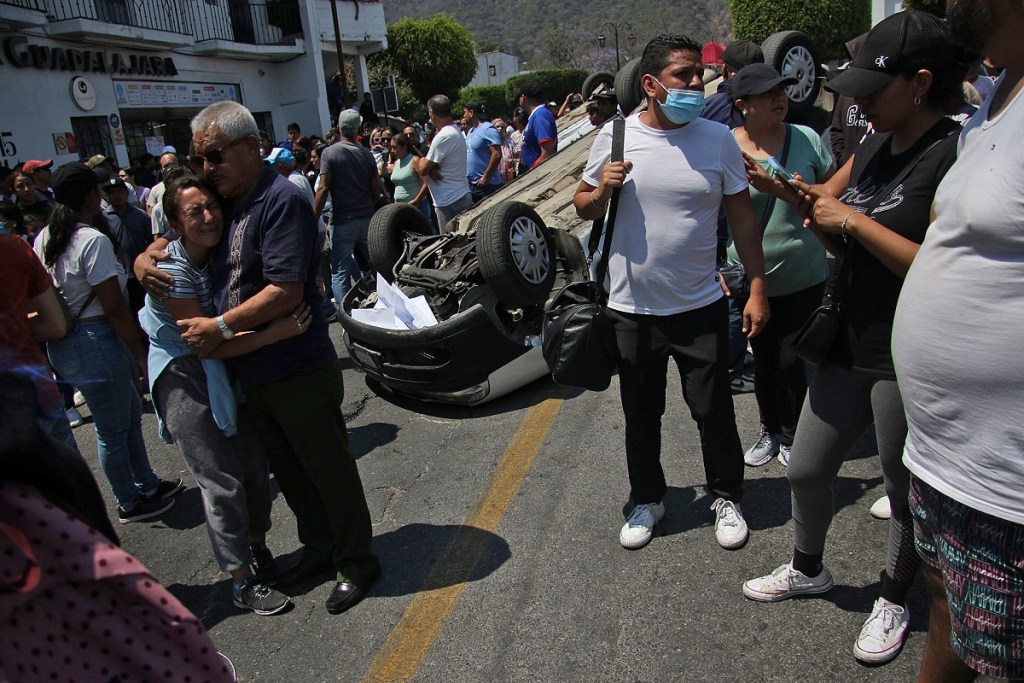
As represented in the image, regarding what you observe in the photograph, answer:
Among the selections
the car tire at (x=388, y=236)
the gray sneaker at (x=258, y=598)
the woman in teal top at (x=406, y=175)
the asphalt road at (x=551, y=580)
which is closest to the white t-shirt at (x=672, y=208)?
the asphalt road at (x=551, y=580)

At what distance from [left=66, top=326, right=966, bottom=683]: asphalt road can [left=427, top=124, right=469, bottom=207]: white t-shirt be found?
164 inches

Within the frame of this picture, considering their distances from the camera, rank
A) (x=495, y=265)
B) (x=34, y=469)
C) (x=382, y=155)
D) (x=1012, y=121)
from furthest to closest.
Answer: (x=382, y=155)
(x=495, y=265)
(x=1012, y=121)
(x=34, y=469)

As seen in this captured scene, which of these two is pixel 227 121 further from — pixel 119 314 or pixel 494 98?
pixel 494 98

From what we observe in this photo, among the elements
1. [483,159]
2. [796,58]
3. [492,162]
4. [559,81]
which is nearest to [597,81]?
[483,159]

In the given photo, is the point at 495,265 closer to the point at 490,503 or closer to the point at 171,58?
the point at 490,503

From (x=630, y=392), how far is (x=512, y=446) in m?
1.31

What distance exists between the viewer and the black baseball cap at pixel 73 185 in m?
3.96

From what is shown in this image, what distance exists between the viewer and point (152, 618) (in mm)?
1282

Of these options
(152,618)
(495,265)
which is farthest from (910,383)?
(495,265)

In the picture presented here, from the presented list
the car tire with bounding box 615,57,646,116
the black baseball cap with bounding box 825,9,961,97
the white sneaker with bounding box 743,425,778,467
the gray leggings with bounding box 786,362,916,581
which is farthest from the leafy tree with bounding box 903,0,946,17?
the gray leggings with bounding box 786,362,916,581

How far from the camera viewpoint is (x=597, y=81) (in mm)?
9500

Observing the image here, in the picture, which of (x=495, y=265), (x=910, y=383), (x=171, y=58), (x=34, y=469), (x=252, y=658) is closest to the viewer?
(x=34, y=469)

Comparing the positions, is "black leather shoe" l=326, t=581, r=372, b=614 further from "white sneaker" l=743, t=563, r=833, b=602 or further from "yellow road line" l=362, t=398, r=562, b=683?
"white sneaker" l=743, t=563, r=833, b=602

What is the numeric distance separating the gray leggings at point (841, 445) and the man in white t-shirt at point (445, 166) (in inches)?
221
